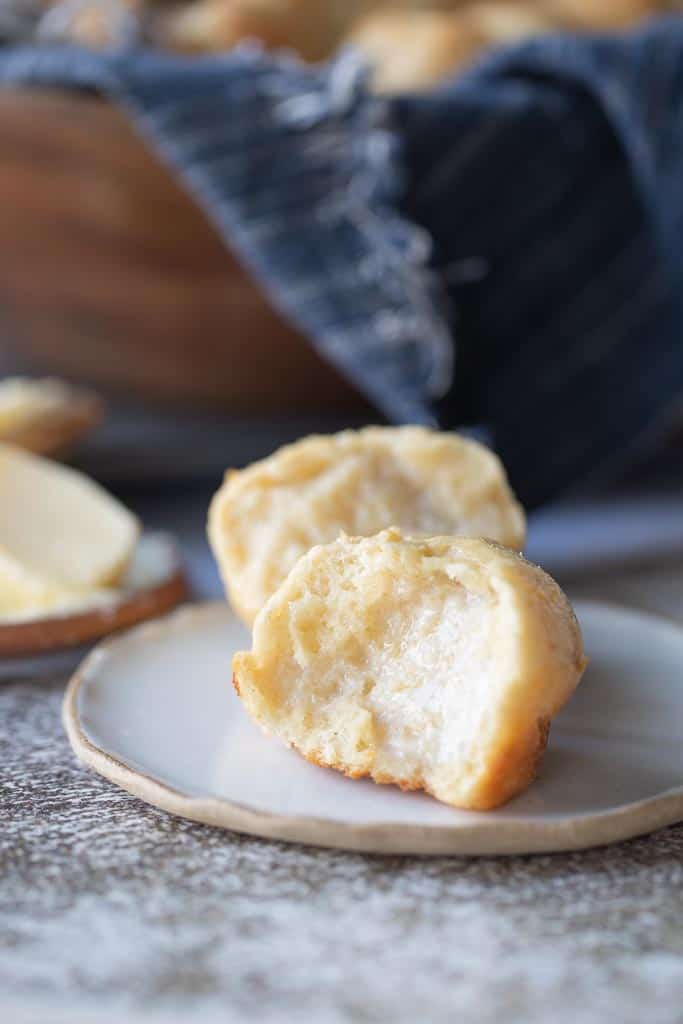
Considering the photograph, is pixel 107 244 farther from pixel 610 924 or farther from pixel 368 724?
pixel 610 924

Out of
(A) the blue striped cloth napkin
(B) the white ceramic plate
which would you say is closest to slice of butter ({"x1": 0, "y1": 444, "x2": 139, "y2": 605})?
(B) the white ceramic plate

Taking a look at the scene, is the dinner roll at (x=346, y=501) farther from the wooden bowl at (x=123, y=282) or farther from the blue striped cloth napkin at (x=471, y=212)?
the wooden bowl at (x=123, y=282)

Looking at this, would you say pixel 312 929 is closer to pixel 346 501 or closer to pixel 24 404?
Result: pixel 346 501

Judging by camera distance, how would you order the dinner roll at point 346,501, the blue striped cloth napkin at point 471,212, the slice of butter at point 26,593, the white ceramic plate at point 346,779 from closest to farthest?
the white ceramic plate at point 346,779
the dinner roll at point 346,501
the slice of butter at point 26,593
the blue striped cloth napkin at point 471,212

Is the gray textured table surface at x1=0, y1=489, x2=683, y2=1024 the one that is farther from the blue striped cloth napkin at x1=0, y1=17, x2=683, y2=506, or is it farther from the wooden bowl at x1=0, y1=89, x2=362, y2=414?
the wooden bowl at x1=0, y1=89, x2=362, y2=414

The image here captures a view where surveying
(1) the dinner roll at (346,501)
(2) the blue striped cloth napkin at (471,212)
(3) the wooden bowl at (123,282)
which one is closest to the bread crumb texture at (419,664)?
(1) the dinner roll at (346,501)

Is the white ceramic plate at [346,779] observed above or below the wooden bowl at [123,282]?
below
